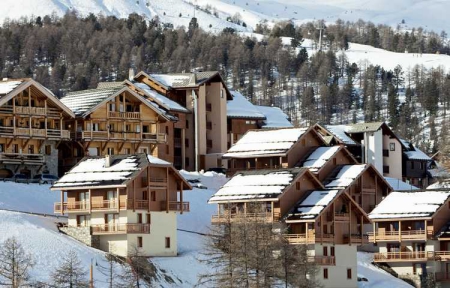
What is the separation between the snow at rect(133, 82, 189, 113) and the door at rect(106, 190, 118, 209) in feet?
108

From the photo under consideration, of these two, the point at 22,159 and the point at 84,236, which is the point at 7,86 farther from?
the point at 84,236

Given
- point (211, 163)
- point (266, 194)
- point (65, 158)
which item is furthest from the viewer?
point (211, 163)

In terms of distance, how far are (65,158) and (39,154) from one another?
4.61 meters

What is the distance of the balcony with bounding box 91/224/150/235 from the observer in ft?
278

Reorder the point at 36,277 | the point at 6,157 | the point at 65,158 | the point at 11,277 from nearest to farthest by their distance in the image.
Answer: the point at 11,277 → the point at 36,277 → the point at 6,157 → the point at 65,158

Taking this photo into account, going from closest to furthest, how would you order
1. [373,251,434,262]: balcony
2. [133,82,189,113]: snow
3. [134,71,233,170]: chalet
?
1. [373,251,434,262]: balcony
2. [133,82,189,113]: snow
3. [134,71,233,170]: chalet

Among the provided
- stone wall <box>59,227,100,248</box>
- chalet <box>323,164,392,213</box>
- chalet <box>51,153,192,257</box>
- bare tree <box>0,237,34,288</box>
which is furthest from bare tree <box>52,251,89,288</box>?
chalet <box>323,164,392,213</box>

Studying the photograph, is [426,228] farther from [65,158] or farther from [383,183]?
[65,158]

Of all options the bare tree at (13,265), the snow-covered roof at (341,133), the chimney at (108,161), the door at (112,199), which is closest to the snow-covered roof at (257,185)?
the chimney at (108,161)

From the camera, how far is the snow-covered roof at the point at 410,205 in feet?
318

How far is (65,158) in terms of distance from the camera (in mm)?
108812

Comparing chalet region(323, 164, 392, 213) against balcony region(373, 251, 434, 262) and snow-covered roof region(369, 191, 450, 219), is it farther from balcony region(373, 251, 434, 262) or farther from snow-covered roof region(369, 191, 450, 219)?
balcony region(373, 251, 434, 262)

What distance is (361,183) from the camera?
10694 cm

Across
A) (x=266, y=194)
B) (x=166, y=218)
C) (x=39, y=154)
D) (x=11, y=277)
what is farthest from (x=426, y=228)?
(x=11, y=277)
